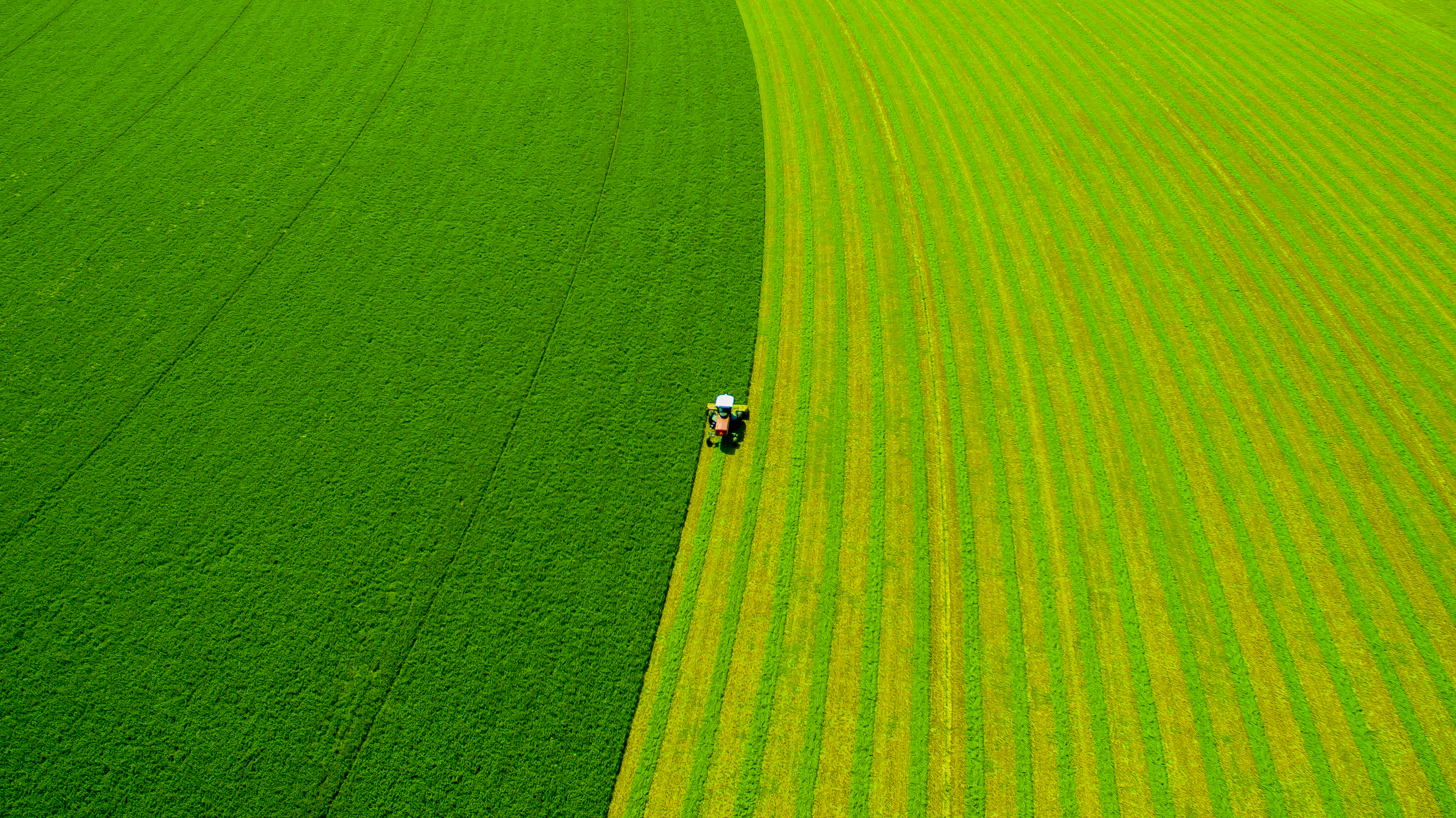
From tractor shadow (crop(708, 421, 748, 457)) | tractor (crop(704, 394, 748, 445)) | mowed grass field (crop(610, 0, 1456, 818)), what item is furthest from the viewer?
tractor shadow (crop(708, 421, 748, 457))

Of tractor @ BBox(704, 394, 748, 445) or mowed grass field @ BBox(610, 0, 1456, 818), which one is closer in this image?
mowed grass field @ BBox(610, 0, 1456, 818)

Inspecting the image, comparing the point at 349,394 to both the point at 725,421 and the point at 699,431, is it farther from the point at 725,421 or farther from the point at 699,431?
the point at 725,421

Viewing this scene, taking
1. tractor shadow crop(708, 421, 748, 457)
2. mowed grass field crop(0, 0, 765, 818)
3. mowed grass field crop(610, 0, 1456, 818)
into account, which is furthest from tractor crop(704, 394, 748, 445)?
mowed grass field crop(0, 0, 765, 818)

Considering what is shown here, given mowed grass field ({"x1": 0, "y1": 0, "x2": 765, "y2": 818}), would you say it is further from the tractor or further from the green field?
the tractor

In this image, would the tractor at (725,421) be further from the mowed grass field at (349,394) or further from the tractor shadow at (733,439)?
the mowed grass field at (349,394)

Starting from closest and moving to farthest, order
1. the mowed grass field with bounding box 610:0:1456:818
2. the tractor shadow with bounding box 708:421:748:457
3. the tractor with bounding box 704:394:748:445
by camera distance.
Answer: the mowed grass field with bounding box 610:0:1456:818
the tractor with bounding box 704:394:748:445
the tractor shadow with bounding box 708:421:748:457

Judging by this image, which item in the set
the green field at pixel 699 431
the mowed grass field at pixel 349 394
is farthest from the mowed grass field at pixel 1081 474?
the mowed grass field at pixel 349 394
